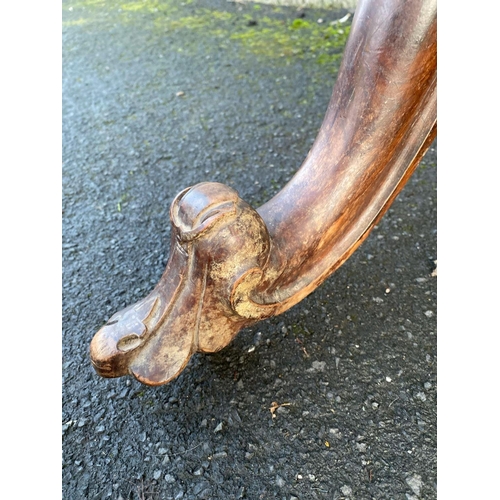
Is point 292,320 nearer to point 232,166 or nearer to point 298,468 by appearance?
point 298,468

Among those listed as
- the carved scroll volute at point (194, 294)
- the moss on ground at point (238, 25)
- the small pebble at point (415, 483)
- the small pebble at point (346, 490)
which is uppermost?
the carved scroll volute at point (194, 294)

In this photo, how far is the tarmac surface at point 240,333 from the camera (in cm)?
69

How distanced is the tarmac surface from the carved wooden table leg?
126 mm

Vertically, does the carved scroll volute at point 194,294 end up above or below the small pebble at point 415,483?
above

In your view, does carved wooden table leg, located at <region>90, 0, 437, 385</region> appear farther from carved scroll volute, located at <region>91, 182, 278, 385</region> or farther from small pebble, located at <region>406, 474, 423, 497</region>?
small pebble, located at <region>406, 474, 423, 497</region>

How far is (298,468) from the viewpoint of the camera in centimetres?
69

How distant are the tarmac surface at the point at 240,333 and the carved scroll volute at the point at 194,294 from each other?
130mm

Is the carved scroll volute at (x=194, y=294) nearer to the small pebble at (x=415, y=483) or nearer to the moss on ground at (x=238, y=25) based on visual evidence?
the small pebble at (x=415, y=483)

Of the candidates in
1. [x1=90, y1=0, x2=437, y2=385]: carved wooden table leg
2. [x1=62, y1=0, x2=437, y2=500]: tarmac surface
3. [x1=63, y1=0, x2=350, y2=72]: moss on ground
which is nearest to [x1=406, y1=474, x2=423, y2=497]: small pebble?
[x1=62, y1=0, x2=437, y2=500]: tarmac surface

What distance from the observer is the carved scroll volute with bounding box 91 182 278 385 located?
0.61 m

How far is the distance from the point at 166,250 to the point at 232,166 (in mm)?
335

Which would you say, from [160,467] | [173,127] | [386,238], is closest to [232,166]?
[173,127]

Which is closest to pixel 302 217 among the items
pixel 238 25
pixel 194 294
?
pixel 194 294

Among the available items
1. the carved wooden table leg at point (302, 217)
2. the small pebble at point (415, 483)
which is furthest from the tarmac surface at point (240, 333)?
the carved wooden table leg at point (302, 217)
